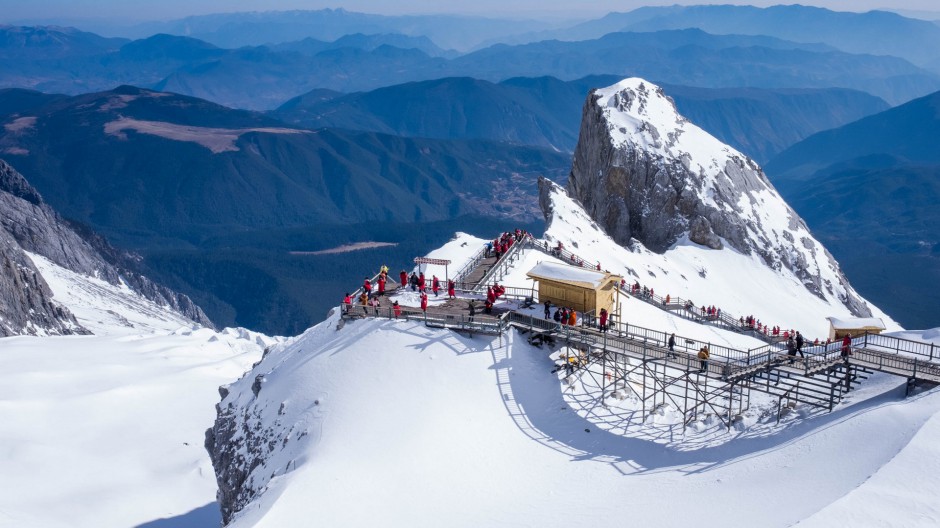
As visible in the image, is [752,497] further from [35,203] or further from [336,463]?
[35,203]

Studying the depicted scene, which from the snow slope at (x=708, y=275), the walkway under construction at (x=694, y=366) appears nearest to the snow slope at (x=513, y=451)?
the walkway under construction at (x=694, y=366)

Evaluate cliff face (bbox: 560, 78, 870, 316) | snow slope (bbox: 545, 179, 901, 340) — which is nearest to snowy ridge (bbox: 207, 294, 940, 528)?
snow slope (bbox: 545, 179, 901, 340)

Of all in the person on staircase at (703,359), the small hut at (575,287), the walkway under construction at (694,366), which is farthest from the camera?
the small hut at (575,287)

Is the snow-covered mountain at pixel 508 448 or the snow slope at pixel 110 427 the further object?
the snow slope at pixel 110 427

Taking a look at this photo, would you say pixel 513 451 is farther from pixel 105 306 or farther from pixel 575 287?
pixel 105 306

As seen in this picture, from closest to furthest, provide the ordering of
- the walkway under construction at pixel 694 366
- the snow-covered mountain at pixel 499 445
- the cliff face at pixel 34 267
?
the snow-covered mountain at pixel 499 445 → the walkway under construction at pixel 694 366 → the cliff face at pixel 34 267

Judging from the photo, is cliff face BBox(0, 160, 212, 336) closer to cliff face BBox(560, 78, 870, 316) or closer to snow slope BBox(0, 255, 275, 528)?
snow slope BBox(0, 255, 275, 528)

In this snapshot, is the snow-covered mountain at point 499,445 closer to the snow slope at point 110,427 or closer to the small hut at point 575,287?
the small hut at point 575,287
